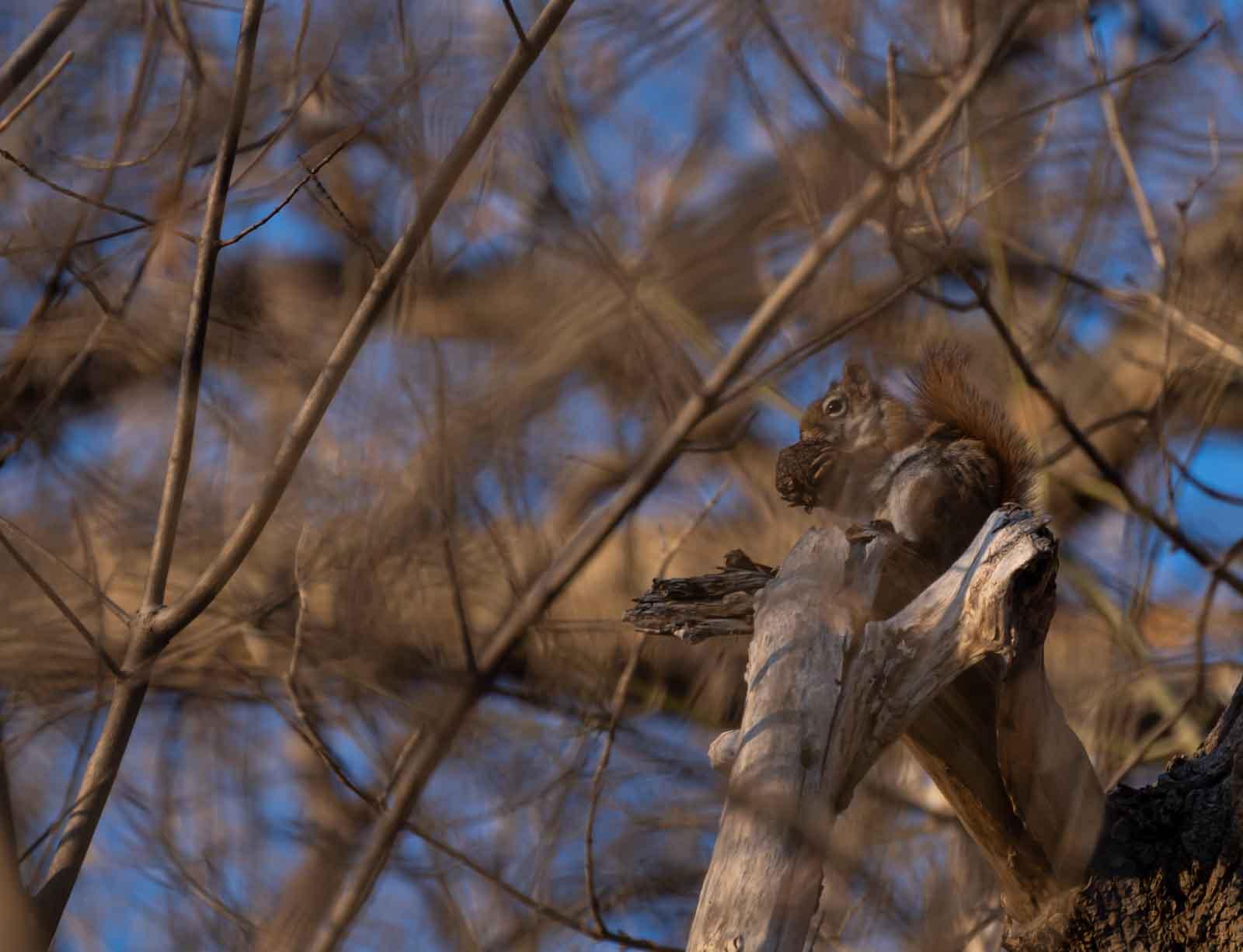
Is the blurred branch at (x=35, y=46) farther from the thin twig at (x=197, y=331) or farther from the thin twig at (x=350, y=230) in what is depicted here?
the thin twig at (x=350, y=230)

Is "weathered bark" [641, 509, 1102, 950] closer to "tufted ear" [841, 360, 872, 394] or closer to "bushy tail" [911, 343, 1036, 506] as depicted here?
"bushy tail" [911, 343, 1036, 506]

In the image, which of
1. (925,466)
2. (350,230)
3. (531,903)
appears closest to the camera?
(350,230)

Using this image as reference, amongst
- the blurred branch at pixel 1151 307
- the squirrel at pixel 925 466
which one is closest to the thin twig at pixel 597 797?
the squirrel at pixel 925 466

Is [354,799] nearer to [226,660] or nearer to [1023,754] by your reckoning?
[226,660]

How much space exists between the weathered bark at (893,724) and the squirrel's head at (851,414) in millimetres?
630

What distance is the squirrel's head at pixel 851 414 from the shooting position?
8.27 ft

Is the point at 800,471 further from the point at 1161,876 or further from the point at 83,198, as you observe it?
the point at 83,198

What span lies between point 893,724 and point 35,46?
133 centimetres

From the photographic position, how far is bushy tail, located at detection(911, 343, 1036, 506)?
2.28 meters

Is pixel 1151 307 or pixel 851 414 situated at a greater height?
pixel 1151 307

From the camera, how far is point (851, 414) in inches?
103

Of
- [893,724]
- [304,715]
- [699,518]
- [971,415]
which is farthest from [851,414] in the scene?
[304,715]

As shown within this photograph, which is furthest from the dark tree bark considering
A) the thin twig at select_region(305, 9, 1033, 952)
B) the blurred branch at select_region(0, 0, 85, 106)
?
the blurred branch at select_region(0, 0, 85, 106)

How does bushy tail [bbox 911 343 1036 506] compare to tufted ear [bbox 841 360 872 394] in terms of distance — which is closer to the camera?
bushy tail [bbox 911 343 1036 506]
